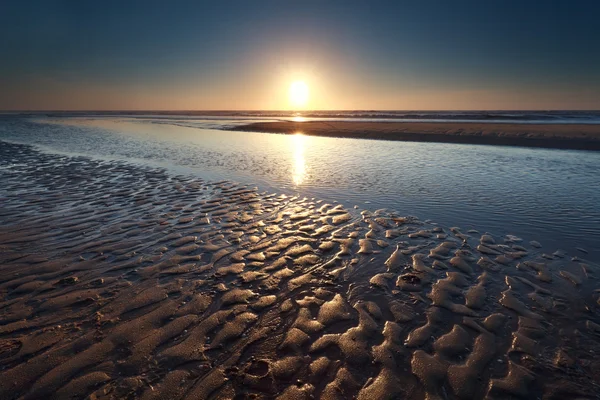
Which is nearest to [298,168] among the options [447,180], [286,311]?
[447,180]

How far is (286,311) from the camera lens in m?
4.73

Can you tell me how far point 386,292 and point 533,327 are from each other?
6.80 feet

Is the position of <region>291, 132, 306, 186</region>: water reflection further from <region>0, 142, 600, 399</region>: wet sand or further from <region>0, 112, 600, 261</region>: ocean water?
<region>0, 142, 600, 399</region>: wet sand

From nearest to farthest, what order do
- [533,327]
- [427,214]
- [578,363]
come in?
[578,363]
[533,327]
[427,214]

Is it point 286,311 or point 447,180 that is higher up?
point 447,180

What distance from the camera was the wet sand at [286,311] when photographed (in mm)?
3479

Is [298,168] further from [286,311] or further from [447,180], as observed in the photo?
[286,311]

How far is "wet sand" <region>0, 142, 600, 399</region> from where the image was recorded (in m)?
3.48

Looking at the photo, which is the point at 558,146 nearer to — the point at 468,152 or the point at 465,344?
the point at 468,152

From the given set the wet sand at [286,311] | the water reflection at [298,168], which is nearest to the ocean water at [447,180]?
the water reflection at [298,168]

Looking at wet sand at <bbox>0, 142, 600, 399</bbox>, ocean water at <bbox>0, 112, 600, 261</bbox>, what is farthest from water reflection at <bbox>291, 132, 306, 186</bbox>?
wet sand at <bbox>0, 142, 600, 399</bbox>

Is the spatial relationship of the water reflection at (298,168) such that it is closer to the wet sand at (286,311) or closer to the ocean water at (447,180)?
the ocean water at (447,180)

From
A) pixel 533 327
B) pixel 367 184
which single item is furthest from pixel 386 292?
pixel 367 184

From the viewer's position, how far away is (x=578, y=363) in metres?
3.75
